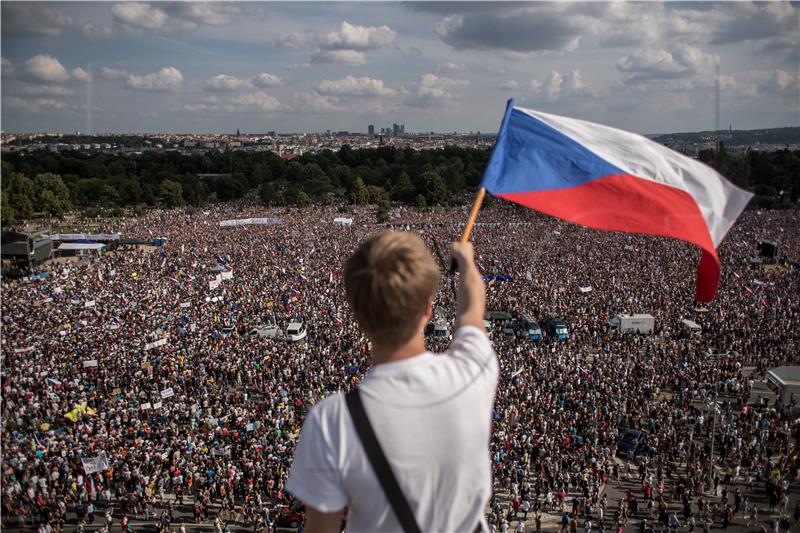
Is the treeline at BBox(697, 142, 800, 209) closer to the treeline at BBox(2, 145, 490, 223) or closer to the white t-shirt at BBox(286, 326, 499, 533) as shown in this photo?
the treeline at BBox(2, 145, 490, 223)

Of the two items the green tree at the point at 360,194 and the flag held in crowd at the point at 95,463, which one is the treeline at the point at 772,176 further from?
the flag held in crowd at the point at 95,463

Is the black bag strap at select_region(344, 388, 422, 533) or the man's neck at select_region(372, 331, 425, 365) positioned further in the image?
the man's neck at select_region(372, 331, 425, 365)

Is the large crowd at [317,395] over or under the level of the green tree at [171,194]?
under

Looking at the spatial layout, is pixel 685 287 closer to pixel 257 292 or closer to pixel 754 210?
pixel 257 292

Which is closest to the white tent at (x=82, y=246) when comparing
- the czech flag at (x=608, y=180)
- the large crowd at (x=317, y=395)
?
the large crowd at (x=317, y=395)

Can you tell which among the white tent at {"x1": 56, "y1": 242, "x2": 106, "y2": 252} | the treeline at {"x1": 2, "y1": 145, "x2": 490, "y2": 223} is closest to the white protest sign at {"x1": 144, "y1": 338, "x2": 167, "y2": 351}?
the white tent at {"x1": 56, "y1": 242, "x2": 106, "y2": 252}

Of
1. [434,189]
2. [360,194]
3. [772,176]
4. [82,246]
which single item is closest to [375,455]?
[82,246]
